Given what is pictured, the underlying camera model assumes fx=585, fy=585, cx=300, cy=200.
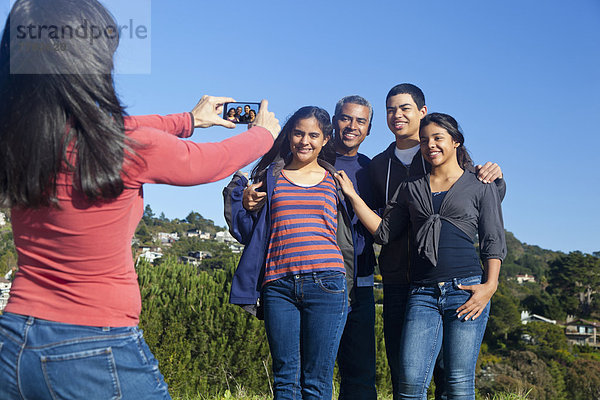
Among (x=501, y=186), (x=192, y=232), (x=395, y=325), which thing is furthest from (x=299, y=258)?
(x=192, y=232)

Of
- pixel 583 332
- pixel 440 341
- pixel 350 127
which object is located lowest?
pixel 583 332

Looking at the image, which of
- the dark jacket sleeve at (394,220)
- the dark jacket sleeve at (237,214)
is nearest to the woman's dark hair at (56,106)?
the dark jacket sleeve at (237,214)

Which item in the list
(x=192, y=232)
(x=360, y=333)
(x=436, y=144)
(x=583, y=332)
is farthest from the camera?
(x=192, y=232)

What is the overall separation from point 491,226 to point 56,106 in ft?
8.29

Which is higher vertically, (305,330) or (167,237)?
(305,330)

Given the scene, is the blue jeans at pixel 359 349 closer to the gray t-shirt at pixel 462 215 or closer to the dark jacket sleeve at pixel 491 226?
the gray t-shirt at pixel 462 215

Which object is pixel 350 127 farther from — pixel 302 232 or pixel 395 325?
pixel 395 325

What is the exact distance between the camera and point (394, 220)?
3.61 metres

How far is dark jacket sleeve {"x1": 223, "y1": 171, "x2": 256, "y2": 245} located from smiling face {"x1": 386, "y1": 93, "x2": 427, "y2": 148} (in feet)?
3.76

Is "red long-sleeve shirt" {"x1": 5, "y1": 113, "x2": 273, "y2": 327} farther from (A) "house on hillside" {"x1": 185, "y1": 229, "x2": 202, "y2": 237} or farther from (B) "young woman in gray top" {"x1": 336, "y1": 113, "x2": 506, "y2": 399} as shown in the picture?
(A) "house on hillside" {"x1": 185, "y1": 229, "x2": 202, "y2": 237}

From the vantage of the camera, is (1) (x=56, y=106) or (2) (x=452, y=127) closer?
(1) (x=56, y=106)

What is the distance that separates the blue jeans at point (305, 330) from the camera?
127 inches

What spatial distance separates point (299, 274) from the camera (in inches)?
128

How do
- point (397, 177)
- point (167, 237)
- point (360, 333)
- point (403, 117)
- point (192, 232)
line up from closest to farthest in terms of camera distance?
point (360, 333), point (397, 177), point (403, 117), point (167, 237), point (192, 232)
